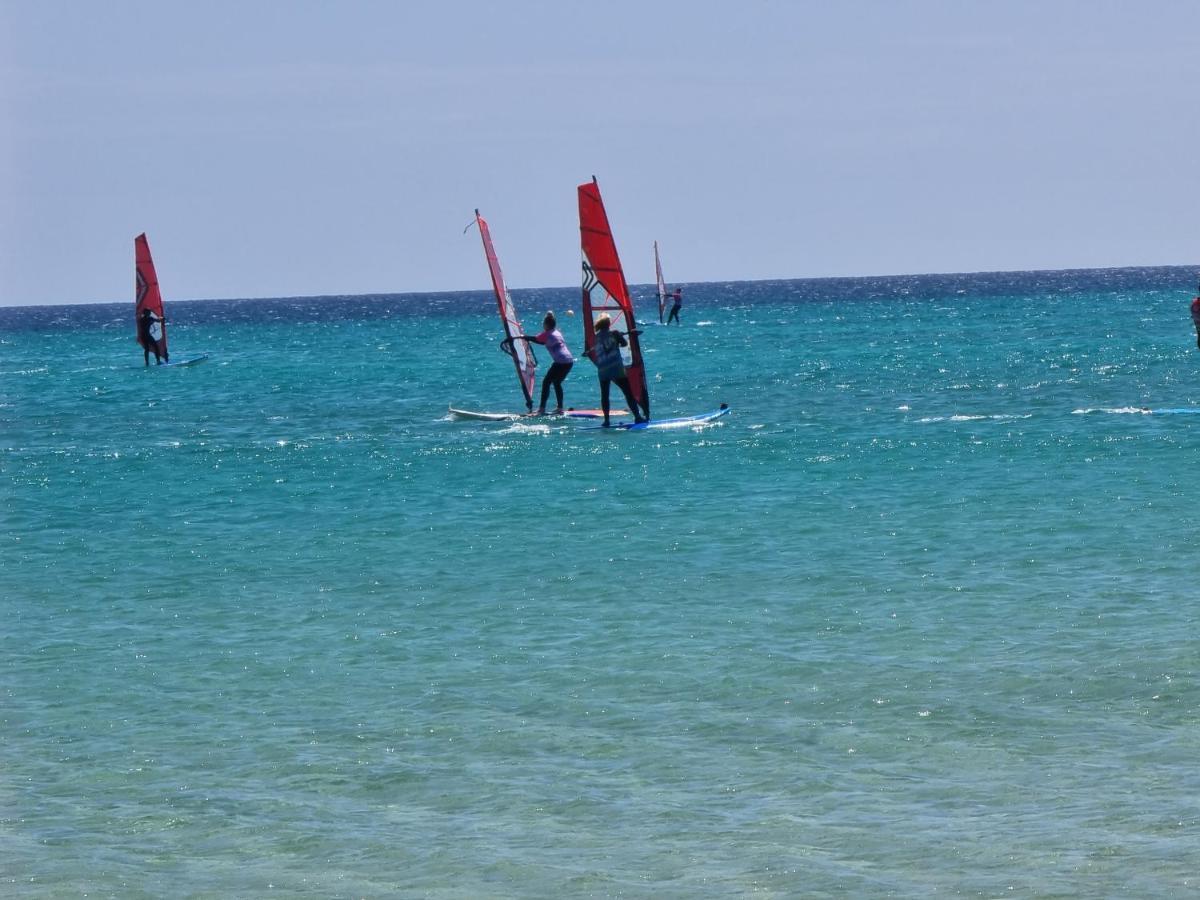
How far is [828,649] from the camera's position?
345 inches

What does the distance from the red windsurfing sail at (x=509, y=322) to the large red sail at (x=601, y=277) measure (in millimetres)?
1435

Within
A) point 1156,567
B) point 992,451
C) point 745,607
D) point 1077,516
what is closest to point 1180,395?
point 992,451

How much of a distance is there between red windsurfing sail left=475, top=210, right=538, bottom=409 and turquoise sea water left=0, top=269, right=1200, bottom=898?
446 cm

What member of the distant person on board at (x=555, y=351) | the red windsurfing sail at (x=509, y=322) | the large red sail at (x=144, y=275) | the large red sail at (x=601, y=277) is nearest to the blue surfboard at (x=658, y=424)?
the large red sail at (x=601, y=277)

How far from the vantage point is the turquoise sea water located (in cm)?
597

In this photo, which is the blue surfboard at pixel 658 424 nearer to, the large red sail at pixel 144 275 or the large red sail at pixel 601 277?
the large red sail at pixel 601 277

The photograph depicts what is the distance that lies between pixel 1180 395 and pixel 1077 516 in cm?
1378

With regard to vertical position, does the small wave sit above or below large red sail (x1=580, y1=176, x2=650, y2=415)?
below

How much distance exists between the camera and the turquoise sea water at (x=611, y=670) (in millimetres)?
5969

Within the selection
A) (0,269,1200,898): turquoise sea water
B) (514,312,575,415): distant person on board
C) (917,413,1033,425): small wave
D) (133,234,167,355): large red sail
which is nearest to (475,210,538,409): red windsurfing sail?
(514,312,575,415): distant person on board

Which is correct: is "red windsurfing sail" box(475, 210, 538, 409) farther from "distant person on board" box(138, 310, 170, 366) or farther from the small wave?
"distant person on board" box(138, 310, 170, 366)

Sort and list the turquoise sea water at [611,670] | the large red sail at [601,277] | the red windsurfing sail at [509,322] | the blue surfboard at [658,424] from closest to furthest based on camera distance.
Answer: the turquoise sea water at [611,670] < the blue surfboard at [658,424] < the large red sail at [601,277] < the red windsurfing sail at [509,322]

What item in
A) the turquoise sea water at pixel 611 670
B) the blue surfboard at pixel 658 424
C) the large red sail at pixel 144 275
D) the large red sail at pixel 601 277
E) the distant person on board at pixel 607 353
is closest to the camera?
the turquoise sea water at pixel 611 670

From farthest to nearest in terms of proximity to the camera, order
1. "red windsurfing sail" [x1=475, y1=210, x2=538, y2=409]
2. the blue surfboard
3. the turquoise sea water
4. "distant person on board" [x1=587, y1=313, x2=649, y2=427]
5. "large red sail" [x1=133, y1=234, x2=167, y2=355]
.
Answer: "large red sail" [x1=133, y1=234, x2=167, y2=355], "red windsurfing sail" [x1=475, y1=210, x2=538, y2=409], the blue surfboard, "distant person on board" [x1=587, y1=313, x2=649, y2=427], the turquoise sea water
